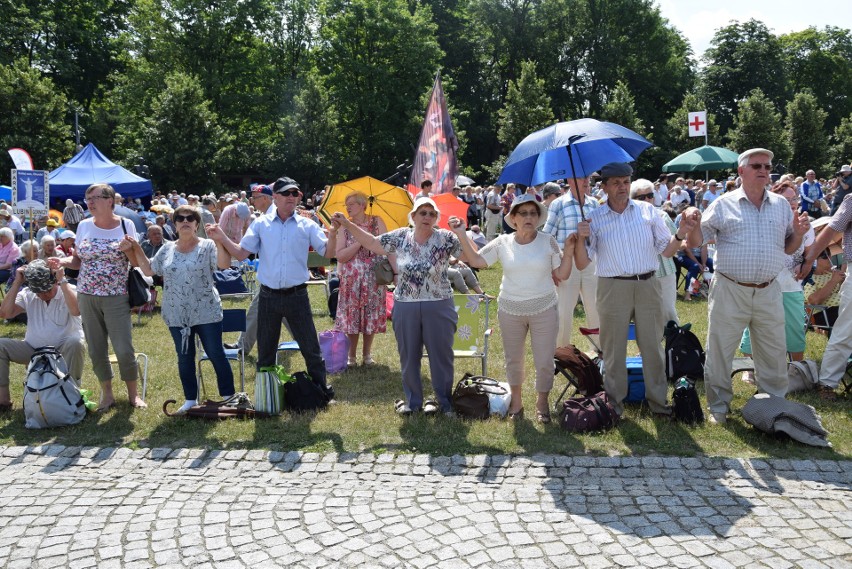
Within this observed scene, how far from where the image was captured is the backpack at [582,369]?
6426mm

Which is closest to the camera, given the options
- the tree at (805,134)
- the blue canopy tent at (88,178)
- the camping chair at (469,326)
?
the camping chair at (469,326)

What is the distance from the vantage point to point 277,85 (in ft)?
→ 138

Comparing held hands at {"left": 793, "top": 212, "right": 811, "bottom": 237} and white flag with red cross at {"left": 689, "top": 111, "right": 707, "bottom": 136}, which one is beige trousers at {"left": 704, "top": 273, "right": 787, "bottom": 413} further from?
white flag with red cross at {"left": 689, "top": 111, "right": 707, "bottom": 136}

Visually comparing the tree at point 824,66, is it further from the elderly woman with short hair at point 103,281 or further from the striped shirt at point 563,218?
the elderly woman with short hair at point 103,281

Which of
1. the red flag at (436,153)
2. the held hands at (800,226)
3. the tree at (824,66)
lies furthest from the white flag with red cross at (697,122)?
the tree at (824,66)

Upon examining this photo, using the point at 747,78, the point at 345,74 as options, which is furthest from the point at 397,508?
the point at 747,78

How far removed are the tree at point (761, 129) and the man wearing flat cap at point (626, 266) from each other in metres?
34.3

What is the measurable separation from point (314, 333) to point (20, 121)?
25397 mm

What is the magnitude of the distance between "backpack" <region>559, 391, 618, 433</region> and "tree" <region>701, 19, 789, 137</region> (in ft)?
167

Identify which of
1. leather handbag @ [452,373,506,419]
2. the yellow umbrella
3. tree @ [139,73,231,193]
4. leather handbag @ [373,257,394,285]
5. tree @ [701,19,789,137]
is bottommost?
leather handbag @ [452,373,506,419]

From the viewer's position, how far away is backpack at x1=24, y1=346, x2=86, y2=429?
6.27 m

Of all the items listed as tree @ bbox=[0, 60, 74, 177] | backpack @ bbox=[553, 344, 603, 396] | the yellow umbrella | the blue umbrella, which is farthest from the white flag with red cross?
tree @ bbox=[0, 60, 74, 177]

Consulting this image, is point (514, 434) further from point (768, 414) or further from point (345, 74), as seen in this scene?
point (345, 74)

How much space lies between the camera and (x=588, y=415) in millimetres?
5871
